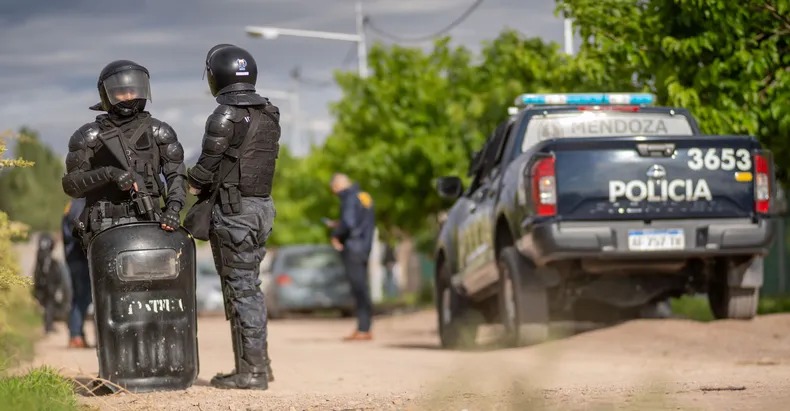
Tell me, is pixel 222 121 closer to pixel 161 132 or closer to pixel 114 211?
pixel 161 132

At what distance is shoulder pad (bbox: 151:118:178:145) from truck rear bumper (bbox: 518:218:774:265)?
11.4ft

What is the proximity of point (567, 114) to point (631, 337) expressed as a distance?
76.8 inches

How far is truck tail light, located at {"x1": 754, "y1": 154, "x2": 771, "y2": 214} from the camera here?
479 inches

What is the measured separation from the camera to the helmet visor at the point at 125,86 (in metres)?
9.30

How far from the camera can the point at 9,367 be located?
10391 millimetres

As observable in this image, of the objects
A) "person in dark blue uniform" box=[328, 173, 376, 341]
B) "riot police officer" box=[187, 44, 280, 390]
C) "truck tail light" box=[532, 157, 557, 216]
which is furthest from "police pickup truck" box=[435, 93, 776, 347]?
"person in dark blue uniform" box=[328, 173, 376, 341]

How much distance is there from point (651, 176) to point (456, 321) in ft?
12.5

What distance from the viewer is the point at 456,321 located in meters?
15.3

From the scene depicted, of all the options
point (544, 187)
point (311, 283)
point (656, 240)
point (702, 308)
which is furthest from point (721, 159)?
point (311, 283)

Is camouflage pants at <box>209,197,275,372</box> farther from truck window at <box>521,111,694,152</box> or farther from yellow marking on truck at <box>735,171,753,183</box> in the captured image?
truck window at <box>521,111,694,152</box>

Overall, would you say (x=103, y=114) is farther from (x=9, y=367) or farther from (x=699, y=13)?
(x=699, y=13)

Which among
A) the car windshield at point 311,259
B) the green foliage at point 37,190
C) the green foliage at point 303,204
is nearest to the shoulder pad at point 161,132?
the car windshield at point 311,259

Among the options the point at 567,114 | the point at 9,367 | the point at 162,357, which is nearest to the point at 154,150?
the point at 162,357

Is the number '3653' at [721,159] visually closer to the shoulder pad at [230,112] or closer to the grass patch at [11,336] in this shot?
the shoulder pad at [230,112]
